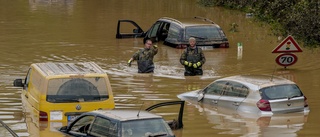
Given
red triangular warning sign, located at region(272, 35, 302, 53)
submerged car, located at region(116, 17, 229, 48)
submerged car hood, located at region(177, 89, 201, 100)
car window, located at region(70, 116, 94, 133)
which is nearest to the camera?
car window, located at region(70, 116, 94, 133)

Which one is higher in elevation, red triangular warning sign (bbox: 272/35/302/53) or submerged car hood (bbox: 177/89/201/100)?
red triangular warning sign (bbox: 272/35/302/53)

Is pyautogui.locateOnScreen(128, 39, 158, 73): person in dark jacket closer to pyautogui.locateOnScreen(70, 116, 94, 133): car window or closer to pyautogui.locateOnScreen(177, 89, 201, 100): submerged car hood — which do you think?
pyautogui.locateOnScreen(177, 89, 201, 100): submerged car hood

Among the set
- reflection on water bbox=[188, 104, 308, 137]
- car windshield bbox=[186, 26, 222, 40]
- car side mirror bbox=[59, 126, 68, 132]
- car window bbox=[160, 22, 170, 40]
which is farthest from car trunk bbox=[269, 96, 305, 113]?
car window bbox=[160, 22, 170, 40]

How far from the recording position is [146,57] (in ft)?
84.6

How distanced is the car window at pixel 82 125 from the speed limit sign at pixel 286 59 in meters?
11.6

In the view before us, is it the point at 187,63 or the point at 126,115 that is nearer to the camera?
the point at 126,115

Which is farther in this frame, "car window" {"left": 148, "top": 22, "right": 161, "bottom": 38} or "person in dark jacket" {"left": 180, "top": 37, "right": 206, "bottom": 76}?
"car window" {"left": 148, "top": 22, "right": 161, "bottom": 38}

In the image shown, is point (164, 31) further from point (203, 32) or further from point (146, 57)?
point (146, 57)

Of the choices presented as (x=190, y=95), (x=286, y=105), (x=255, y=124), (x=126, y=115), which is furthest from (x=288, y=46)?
(x=126, y=115)

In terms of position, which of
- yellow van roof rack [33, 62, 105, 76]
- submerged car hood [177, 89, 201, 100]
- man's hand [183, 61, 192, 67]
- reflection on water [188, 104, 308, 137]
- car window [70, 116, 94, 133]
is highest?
yellow van roof rack [33, 62, 105, 76]

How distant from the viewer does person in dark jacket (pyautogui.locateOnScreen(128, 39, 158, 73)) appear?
25.6m

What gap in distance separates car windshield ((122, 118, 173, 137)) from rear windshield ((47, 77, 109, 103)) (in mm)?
3539

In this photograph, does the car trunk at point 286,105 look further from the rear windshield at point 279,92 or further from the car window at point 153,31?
the car window at point 153,31

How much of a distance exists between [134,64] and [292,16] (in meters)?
8.29
